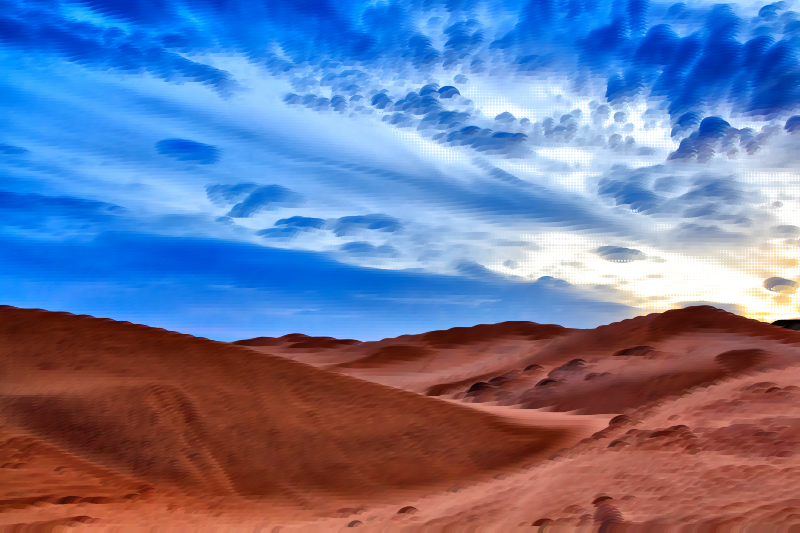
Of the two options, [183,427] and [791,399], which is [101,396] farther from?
[791,399]

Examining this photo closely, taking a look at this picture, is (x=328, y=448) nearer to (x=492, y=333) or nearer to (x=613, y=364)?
(x=613, y=364)

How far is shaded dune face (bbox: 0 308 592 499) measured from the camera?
15070mm

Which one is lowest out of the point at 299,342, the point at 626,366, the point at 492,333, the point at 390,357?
the point at 626,366

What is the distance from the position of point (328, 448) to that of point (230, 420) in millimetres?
3048

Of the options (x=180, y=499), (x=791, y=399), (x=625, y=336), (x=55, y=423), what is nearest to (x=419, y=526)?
(x=180, y=499)

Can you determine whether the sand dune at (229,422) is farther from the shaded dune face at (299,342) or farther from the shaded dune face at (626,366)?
the shaded dune face at (299,342)

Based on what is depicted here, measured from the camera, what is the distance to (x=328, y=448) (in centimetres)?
1634

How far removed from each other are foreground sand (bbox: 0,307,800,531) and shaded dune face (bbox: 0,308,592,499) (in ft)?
0.19

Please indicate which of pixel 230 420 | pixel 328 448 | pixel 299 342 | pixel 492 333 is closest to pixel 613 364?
pixel 328 448

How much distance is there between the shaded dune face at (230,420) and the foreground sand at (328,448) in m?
0.06

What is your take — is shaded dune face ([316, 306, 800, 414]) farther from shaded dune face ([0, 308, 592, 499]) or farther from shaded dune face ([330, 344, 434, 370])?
shaded dune face ([330, 344, 434, 370])

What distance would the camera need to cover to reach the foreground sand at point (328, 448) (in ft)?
33.9

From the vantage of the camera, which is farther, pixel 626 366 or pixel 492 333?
pixel 492 333

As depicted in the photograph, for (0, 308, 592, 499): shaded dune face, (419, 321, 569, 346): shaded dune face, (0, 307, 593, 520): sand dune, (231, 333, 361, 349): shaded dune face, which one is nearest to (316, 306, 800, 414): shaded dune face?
(0, 307, 593, 520): sand dune
